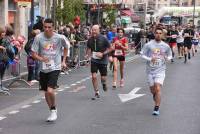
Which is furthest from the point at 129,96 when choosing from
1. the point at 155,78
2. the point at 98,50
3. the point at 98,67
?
the point at 155,78

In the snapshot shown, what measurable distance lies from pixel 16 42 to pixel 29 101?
412cm

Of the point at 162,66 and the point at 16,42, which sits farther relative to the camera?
the point at 16,42

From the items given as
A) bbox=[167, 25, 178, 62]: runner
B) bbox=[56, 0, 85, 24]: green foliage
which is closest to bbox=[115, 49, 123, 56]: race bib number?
bbox=[167, 25, 178, 62]: runner

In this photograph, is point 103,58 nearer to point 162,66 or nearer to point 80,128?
point 162,66

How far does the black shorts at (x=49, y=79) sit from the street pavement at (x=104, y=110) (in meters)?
0.63

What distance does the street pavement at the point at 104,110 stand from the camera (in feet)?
33.6

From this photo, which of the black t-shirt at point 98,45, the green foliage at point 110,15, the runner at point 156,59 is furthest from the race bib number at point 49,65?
the green foliage at point 110,15

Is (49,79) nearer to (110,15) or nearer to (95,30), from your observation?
(95,30)

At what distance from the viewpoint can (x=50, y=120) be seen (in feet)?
35.8

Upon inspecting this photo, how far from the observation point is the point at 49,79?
1102 cm

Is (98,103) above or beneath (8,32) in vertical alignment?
beneath

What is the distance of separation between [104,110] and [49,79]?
191 cm

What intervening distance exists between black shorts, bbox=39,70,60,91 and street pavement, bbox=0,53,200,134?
632 mm

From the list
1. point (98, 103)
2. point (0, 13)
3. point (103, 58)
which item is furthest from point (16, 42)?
point (0, 13)
